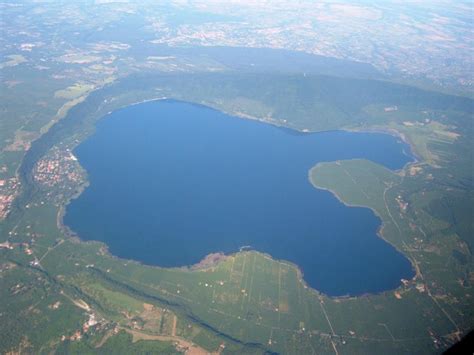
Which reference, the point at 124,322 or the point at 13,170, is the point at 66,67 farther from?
the point at 124,322

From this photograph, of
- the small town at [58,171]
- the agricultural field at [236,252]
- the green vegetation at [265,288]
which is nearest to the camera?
the green vegetation at [265,288]

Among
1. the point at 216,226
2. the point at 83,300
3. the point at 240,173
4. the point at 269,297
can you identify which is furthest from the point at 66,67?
the point at 269,297

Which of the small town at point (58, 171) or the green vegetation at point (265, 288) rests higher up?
the green vegetation at point (265, 288)

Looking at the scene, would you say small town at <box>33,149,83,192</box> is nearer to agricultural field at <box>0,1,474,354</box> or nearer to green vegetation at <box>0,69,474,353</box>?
agricultural field at <box>0,1,474,354</box>

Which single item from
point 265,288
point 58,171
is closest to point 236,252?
point 265,288

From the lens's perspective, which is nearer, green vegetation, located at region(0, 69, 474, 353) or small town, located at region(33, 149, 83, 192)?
green vegetation, located at region(0, 69, 474, 353)

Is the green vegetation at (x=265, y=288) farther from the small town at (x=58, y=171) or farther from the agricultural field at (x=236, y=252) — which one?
the small town at (x=58, y=171)

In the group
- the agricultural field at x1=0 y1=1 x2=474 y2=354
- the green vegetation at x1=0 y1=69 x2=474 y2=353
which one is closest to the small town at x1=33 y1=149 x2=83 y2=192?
the agricultural field at x1=0 y1=1 x2=474 y2=354

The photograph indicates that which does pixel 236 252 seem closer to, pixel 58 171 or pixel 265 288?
pixel 265 288

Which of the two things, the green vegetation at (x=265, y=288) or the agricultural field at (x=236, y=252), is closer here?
the green vegetation at (x=265, y=288)

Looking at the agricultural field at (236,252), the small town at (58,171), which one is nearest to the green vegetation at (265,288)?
the agricultural field at (236,252)

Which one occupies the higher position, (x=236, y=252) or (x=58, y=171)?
(x=236, y=252)
